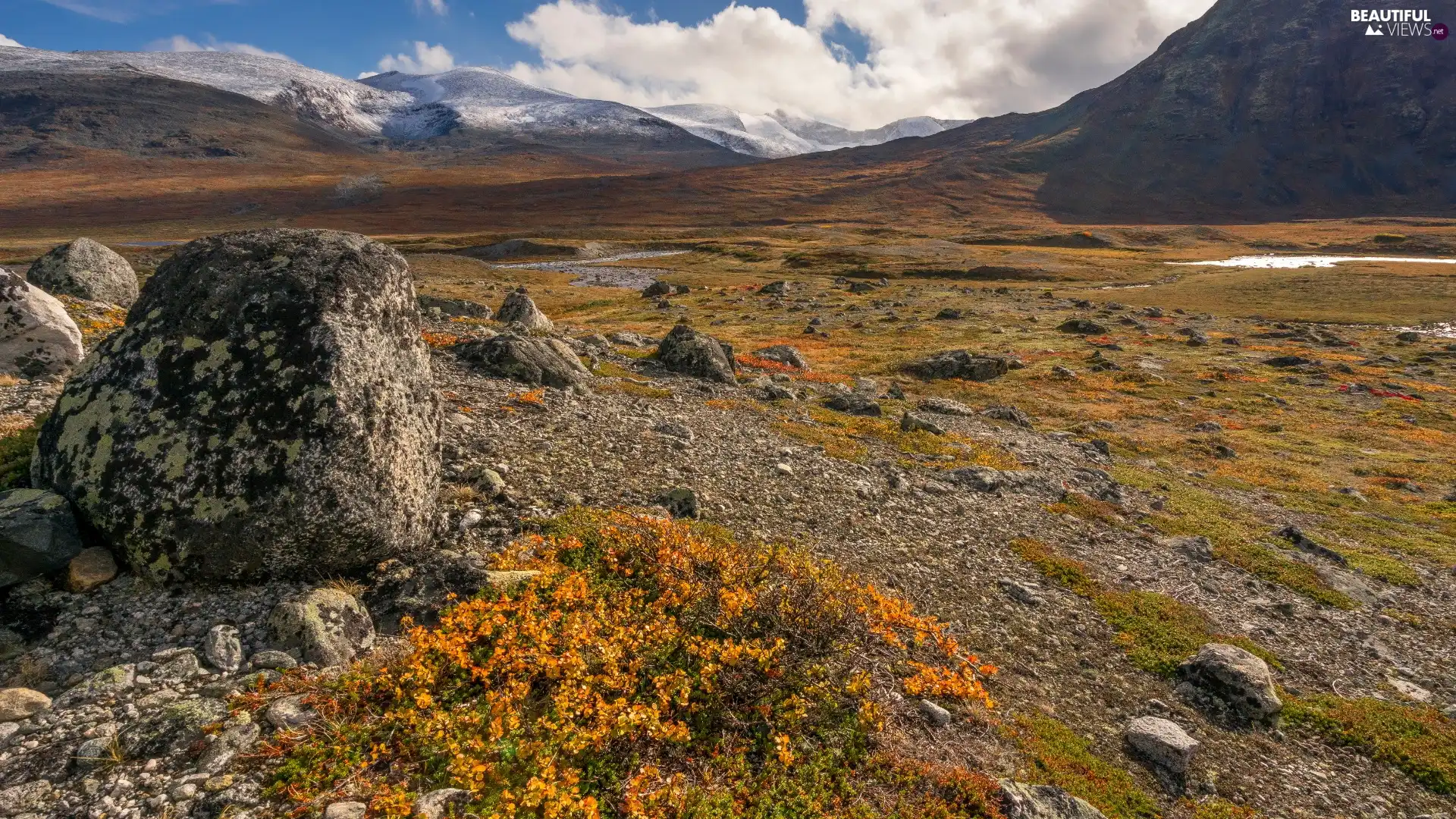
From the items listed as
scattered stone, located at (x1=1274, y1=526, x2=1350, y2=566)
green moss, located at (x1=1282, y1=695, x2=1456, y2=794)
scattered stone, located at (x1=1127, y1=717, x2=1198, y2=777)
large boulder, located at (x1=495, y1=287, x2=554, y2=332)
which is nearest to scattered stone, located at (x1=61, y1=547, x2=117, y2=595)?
scattered stone, located at (x1=1127, y1=717, x2=1198, y2=777)

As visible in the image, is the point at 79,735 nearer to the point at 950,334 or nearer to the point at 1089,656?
the point at 1089,656

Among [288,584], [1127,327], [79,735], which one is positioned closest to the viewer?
[79,735]

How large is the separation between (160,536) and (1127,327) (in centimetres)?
8536

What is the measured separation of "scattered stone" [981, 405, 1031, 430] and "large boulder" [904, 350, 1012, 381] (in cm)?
1117

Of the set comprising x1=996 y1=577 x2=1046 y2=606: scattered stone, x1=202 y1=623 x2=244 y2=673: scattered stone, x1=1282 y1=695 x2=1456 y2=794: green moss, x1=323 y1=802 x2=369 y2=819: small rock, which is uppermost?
x1=202 y1=623 x2=244 y2=673: scattered stone

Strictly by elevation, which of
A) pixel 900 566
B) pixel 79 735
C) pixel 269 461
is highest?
pixel 269 461

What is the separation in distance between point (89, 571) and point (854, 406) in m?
27.1

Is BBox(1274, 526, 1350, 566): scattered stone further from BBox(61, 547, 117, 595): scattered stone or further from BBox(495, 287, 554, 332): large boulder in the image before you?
BBox(495, 287, 554, 332): large boulder

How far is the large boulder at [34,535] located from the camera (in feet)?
28.0

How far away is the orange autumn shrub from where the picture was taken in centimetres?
698

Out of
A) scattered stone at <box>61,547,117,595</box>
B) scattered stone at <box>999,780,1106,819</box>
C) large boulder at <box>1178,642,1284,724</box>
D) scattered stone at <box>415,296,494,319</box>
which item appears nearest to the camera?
scattered stone at <box>999,780,1106,819</box>

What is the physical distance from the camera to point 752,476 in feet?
63.0

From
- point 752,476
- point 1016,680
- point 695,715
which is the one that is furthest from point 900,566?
point 695,715

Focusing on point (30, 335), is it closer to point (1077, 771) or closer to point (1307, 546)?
point (1077, 771)
